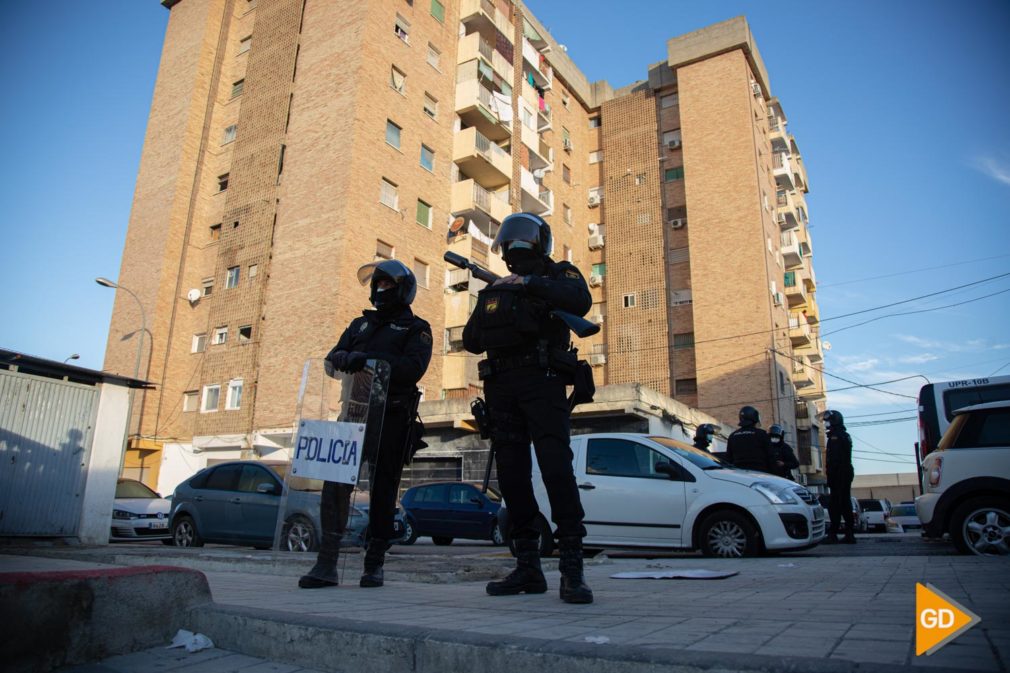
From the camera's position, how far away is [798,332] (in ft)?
111

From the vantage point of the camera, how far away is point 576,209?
37625mm

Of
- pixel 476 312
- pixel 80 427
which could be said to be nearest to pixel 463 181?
pixel 80 427

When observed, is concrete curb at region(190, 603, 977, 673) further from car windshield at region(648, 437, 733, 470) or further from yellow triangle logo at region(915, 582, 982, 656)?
car windshield at region(648, 437, 733, 470)

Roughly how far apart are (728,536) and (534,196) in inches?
1042

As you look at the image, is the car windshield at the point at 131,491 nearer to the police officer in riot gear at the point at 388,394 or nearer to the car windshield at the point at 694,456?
the car windshield at the point at 694,456

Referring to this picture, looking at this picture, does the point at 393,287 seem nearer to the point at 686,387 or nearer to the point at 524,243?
the point at 524,243

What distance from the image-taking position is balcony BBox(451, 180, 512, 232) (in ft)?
92.3

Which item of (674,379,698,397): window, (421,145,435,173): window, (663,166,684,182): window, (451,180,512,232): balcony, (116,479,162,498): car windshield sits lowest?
(116,479,162,498): car windshield

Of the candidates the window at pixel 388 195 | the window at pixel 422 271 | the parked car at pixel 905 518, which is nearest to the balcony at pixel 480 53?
the window at pixel 388 195

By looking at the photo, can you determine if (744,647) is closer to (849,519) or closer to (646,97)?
(849,519)

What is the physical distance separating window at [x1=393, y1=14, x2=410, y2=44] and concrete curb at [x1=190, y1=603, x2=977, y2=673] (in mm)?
28910

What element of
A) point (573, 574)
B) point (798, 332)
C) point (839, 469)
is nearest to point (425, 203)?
point (798, 332)

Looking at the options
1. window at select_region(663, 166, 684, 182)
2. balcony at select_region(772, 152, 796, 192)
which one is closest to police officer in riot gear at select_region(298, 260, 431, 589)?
window at select_region(663, 166, 684, 182)

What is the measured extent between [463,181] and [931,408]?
20492 millimetres
